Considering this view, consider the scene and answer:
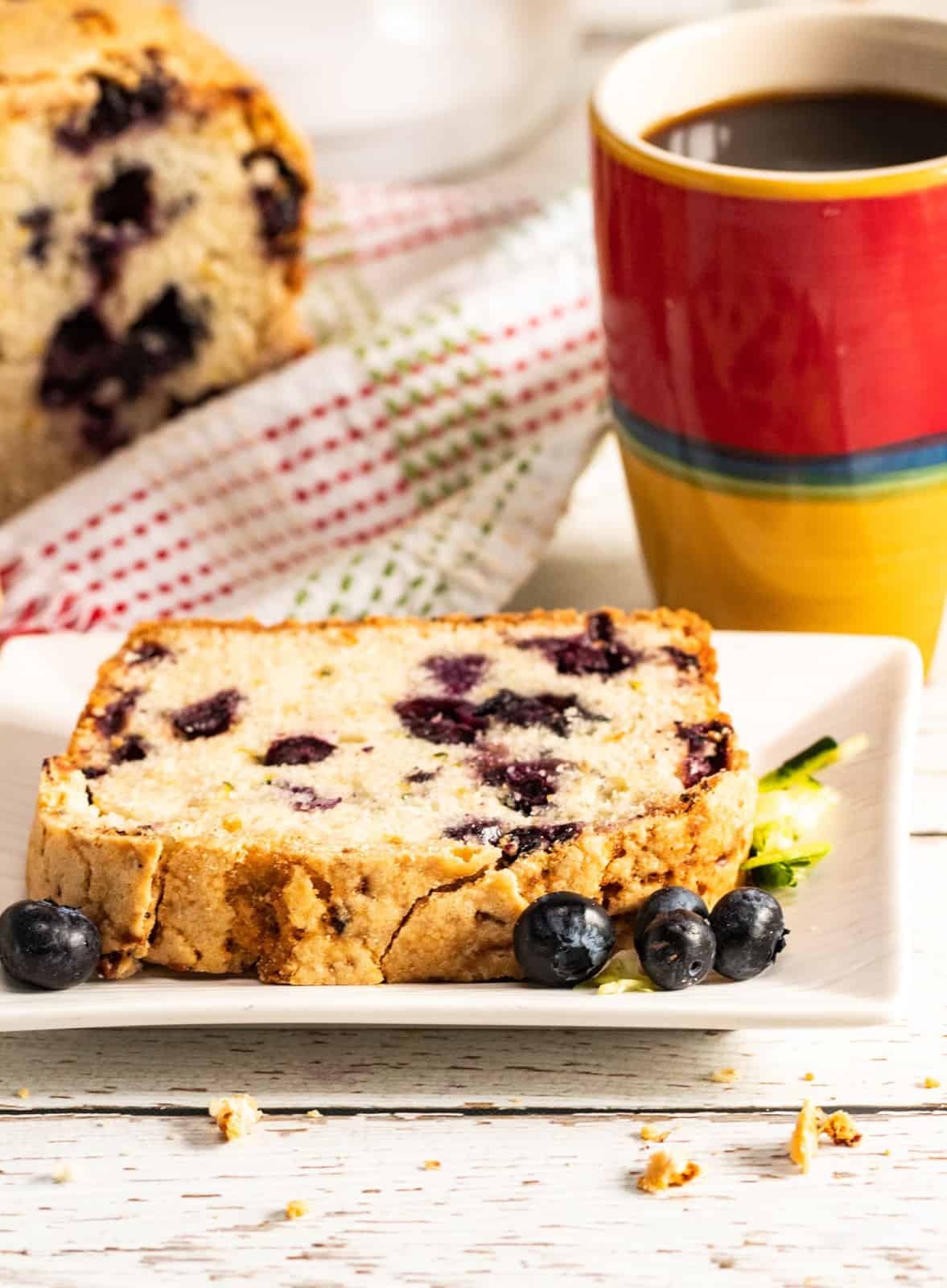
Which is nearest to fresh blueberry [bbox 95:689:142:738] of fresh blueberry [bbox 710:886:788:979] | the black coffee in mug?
fresh blueberry [bbox 710:886:788:979]

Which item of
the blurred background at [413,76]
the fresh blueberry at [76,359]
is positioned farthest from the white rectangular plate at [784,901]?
the blurred background at [413,76]

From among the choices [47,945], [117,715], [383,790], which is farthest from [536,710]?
[47,945]

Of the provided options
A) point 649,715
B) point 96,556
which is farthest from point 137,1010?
point 96,556

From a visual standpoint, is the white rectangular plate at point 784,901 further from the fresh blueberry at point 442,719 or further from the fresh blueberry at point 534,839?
the fresh blueberry at point 442,719

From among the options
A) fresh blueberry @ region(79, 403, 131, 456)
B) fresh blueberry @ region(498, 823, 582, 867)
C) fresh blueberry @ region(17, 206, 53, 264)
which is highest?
fresh blueberry @ region(17, 206, 53, 264)

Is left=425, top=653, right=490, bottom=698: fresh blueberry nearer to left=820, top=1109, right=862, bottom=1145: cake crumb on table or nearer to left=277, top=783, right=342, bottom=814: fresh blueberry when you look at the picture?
left=277, top=783, right=342, bottom=814: fresh blueberry

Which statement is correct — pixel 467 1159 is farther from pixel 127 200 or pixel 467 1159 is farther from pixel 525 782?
pixel 127 200
